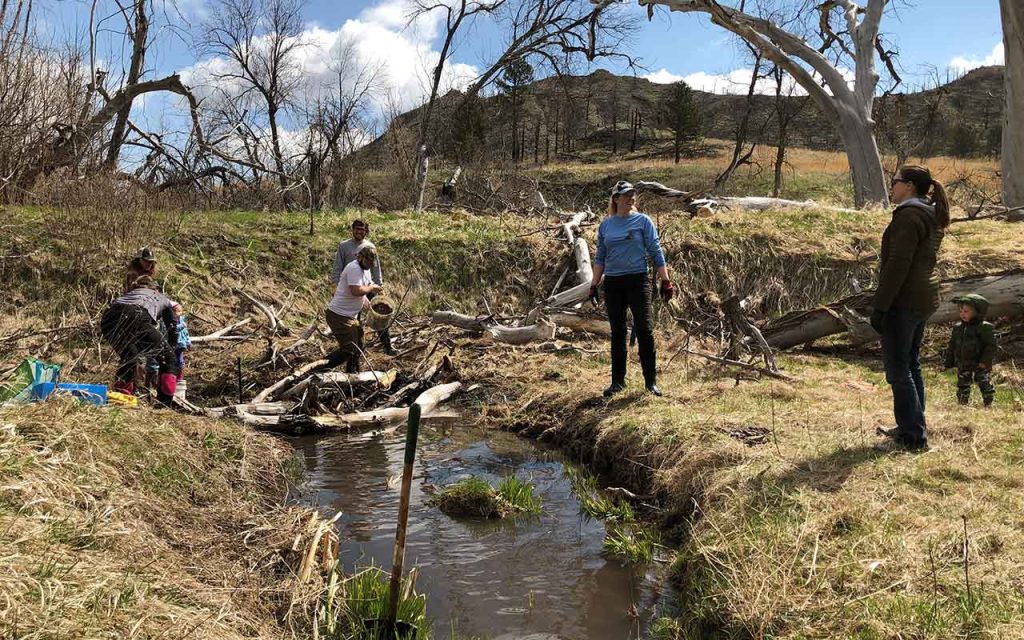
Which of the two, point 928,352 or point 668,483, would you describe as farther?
point 928,352

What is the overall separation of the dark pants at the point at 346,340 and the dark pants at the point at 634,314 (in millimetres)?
3044

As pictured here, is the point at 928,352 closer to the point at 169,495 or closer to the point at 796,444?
the point at 796,444

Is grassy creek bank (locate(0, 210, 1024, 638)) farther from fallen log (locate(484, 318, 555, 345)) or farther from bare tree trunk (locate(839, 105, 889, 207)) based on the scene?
bare tree trunk (locate(839, 105, 889, 207))

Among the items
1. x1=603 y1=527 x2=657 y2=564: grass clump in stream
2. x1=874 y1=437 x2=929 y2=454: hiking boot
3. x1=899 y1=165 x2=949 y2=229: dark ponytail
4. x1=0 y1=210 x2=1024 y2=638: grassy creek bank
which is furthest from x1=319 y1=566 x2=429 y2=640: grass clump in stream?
x1=899 y1=165 x2=949 y2=229: dark ponytail

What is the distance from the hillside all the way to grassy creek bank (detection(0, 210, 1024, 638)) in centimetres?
879

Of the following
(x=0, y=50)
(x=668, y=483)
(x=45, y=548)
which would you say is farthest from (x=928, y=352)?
(x=0, y=50)

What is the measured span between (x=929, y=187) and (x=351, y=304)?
572 cm

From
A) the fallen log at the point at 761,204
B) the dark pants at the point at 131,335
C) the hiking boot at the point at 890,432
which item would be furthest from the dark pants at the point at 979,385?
the fallen log at the point at 761,204

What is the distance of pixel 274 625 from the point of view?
3.35m

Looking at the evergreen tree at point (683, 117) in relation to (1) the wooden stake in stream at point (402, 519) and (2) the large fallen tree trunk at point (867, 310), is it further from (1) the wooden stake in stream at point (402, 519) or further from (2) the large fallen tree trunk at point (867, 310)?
(1) the wooden stake in stream at point (402, 519)

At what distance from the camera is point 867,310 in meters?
9.12

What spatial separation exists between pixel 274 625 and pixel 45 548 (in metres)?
1.01

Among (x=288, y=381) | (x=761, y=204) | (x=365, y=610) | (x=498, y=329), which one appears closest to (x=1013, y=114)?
(x=761, y=204)

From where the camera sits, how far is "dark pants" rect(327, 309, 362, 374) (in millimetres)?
Result: 8228
